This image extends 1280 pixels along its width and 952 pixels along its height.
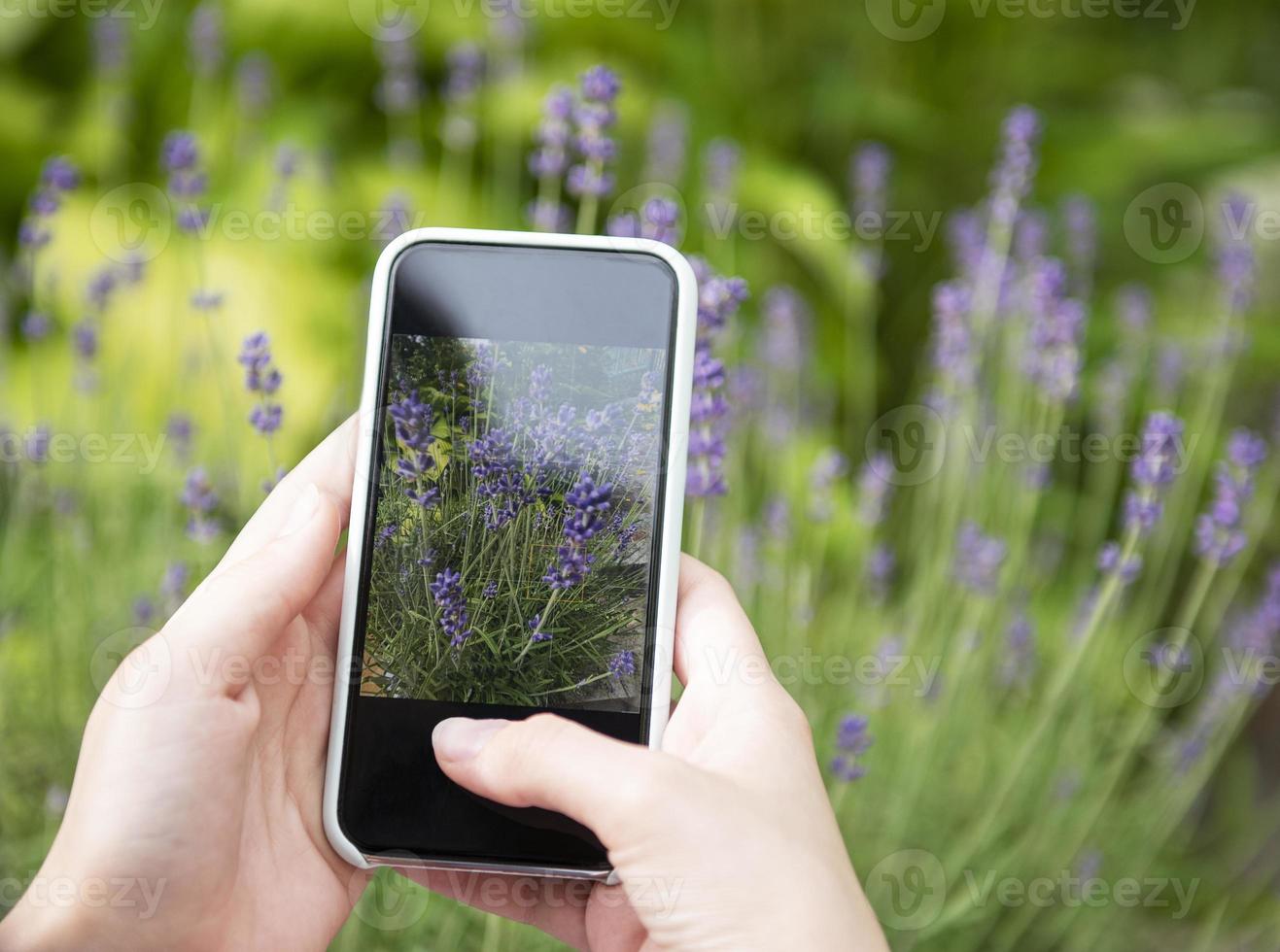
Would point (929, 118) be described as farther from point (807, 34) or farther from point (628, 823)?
point (628, 823)

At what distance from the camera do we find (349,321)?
165cm

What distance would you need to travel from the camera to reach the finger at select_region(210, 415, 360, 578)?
2.64ft

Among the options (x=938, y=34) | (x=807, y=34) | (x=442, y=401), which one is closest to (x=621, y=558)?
(x=442, y=401)

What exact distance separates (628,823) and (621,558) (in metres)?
0.21

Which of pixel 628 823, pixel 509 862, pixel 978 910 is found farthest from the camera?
pixel 978 910
